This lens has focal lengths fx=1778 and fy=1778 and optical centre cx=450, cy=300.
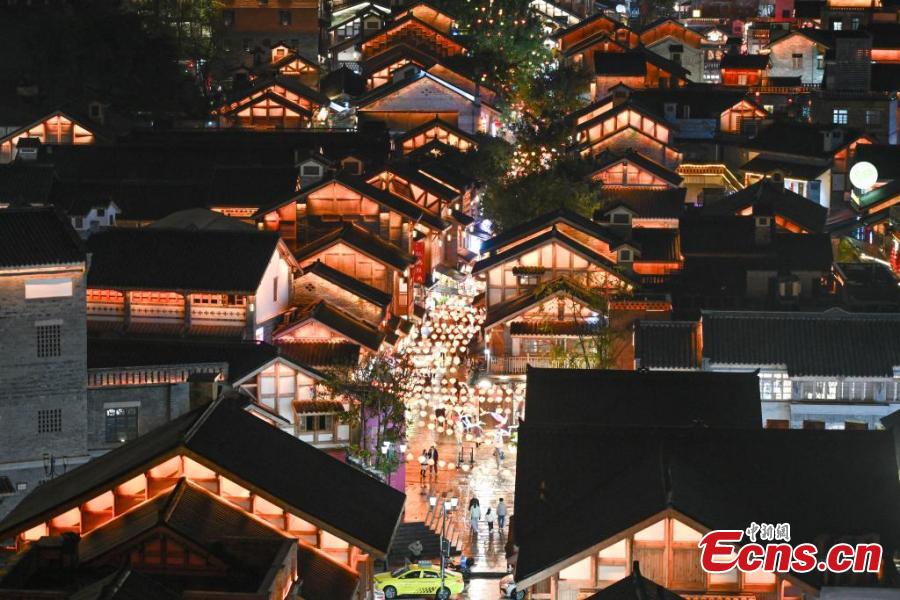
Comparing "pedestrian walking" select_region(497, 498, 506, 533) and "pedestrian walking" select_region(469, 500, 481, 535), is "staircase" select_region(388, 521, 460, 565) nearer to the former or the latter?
"pedestrian walking" select_region(469, 500, 481, 535)

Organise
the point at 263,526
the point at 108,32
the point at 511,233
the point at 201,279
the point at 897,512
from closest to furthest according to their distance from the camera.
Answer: the point at 263,526
the point at 897,512
the point at 201,279
the point at 511,233
the point at 108,32

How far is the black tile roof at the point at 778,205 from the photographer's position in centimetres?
5562

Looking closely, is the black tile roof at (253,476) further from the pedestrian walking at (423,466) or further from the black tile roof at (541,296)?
the black tile roof at (541,296)

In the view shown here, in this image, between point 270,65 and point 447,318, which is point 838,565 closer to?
point 447,318

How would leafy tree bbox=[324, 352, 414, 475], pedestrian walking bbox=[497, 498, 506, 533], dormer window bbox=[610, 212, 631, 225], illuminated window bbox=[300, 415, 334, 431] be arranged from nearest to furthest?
pedestrian walking bbox=[497, 498, 506, 533]
leafy tree bbox=[324, 352, 414, 475]
illuminated window bbox=[300, 415, 334, 431]
dormer window bbox=[610, 212, 631, 225]

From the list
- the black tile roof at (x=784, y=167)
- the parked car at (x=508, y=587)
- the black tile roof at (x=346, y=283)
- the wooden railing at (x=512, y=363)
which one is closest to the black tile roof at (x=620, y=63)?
the black tile roof at (x=784, y=167)

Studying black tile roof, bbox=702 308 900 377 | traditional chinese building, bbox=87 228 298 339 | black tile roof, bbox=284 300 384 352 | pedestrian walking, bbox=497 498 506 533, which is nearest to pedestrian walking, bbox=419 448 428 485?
black tile roof, bbox=284 300 384 352

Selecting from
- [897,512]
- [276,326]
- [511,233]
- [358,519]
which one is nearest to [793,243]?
[511,233]

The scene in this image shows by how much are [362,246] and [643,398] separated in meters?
18.8

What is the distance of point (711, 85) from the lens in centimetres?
7744

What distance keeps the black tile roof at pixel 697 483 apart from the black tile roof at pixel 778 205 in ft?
93.6

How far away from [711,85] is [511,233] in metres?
31.1

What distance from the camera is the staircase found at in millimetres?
33375

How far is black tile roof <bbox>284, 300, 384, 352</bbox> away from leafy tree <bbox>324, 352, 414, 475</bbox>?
9.92 ft
